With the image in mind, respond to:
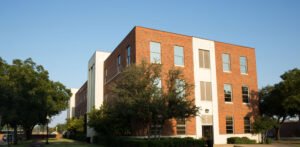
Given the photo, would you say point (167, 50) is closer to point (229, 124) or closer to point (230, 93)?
point (230, 93)

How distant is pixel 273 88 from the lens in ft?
133

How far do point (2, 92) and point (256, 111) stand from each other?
100 ft

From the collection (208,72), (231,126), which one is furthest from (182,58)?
(231,126)

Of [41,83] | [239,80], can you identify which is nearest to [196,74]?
[239,80]

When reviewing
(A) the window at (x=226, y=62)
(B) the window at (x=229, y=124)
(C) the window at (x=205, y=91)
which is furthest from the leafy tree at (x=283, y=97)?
(C) the window at (x=205, y=91)

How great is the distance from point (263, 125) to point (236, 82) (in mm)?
5717

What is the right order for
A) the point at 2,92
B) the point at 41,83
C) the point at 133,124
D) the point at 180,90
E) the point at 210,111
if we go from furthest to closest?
the point at 41,83
the point at 2,92
the point at 210,111
the point at 133,124
the point at 180,90

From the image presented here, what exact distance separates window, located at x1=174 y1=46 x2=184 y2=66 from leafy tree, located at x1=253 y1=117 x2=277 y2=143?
11211mm

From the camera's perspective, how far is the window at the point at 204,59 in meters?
34.4

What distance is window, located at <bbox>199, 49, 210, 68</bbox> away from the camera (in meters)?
34.4

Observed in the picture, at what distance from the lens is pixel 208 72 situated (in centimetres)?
3441

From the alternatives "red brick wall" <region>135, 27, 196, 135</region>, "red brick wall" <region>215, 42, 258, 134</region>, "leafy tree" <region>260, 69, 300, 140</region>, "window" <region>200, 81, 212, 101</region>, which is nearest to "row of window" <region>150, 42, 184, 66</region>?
"red brick wall" <region>135, 27, 196, 135</region>

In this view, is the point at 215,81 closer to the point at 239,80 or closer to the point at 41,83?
the point at 239,80

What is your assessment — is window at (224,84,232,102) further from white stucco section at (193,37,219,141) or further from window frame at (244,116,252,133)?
window frame at (244,116,252,133)
